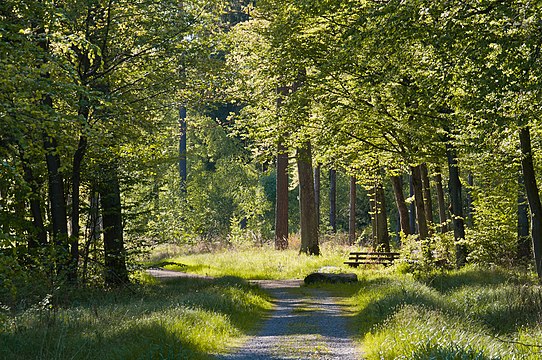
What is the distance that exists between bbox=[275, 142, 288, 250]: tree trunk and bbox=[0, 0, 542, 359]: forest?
534 centimetres

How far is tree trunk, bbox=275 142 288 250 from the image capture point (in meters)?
33.7

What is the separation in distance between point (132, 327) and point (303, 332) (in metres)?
3.70

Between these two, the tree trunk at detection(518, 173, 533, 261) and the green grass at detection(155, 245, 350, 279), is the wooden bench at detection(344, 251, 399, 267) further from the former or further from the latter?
the tree trunk at detection(518, 173, 533, 261)

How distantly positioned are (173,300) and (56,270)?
2773 millimetres

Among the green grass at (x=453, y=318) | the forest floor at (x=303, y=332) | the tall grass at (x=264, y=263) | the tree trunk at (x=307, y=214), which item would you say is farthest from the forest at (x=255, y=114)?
the tree trunk at (x=307, y=214)

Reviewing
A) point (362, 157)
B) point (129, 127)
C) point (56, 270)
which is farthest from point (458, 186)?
point (56, 270)

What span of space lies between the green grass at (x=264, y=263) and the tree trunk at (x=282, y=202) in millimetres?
2006

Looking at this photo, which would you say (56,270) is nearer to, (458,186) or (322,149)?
(322,149)

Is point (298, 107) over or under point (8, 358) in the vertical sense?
over

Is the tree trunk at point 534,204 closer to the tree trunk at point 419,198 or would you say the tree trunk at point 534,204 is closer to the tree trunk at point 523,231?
the tree trunk at point 523,231

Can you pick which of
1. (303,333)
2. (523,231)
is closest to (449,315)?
(303,333)

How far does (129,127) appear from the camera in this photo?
1748cm

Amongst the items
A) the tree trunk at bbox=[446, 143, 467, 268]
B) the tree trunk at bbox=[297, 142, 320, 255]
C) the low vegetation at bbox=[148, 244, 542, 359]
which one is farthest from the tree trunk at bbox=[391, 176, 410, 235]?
the tree trunk at bbox=[297, 142, 320, 255]

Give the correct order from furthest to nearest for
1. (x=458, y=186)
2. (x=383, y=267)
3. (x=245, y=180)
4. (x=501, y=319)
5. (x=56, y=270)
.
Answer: (x=245, y=180), (x=383, y=267), (x=458, y=186), (x=56, y=270), (x=501, y=319)
